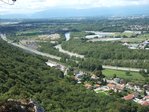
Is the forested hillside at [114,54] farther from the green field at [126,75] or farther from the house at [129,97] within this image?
the house at [129,97]

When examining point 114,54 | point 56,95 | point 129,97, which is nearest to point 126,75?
point 129,97

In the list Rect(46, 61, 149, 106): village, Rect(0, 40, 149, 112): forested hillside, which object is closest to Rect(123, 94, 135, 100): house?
Rect(46, 61, 149, 106): village

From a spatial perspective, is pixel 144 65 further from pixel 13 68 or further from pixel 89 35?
pixel 89 35

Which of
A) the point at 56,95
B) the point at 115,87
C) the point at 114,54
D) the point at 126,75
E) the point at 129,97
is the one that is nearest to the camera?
the point at 56,95

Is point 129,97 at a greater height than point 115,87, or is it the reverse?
point 129,97

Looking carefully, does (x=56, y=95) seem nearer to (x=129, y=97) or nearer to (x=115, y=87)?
(x=129, y=97)

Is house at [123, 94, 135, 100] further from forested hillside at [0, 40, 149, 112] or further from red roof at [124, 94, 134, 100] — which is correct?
forested hillside at [0, 40, 149, 112]

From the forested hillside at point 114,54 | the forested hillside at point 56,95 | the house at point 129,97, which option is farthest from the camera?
the forested hillside at point 114,54

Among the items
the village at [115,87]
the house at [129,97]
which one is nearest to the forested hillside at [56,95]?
the house at [129,97]

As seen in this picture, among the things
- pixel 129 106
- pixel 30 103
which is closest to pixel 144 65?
pixel 129 106
